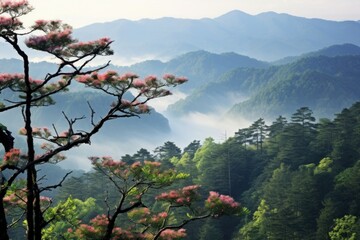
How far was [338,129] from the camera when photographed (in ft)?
214

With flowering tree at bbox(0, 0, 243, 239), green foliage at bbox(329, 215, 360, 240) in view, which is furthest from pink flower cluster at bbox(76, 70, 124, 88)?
green foliage at bbox(329, 215, 360, 240)

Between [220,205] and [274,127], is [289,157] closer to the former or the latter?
[274,127]

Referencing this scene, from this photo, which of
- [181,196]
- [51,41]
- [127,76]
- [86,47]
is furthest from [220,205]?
[51,41]

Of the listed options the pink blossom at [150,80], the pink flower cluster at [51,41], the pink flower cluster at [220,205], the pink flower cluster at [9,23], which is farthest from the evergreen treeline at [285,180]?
the pink flower cluster at [9,23]

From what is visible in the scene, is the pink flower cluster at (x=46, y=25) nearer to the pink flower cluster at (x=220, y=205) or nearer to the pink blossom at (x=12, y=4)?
the pink blossom at (x=12, y=4)

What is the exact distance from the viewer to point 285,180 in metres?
58.0

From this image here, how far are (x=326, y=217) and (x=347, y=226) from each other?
3.42 m

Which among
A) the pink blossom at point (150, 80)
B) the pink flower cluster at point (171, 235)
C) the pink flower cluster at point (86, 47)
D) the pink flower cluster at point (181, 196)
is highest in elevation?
the pink flower cluster at point (86, 47)

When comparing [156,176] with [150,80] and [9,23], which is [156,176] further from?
[9,23]

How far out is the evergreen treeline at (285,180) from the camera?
45594 millimetres

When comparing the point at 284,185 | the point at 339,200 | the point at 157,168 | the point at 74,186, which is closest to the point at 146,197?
the point at 74,186

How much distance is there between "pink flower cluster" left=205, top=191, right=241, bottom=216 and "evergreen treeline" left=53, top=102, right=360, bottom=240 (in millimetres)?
32665

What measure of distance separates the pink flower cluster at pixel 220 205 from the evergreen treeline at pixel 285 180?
3266cm

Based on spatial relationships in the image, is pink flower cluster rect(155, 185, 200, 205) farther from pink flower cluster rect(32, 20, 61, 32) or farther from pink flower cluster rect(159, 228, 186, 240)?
pink flower cluster rect(32, 20, 61, 32)
